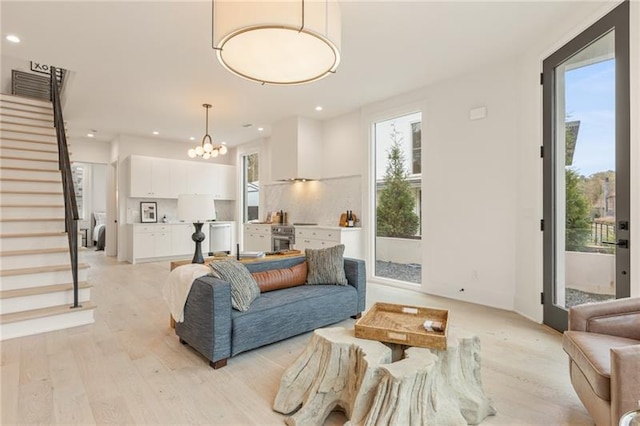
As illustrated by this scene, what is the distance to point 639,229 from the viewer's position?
230 centimetres

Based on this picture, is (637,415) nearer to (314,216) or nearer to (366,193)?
(366,193)

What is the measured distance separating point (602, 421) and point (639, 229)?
4.70ft

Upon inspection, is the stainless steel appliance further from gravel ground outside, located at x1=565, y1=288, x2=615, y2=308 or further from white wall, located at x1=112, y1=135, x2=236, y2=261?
gravel ground outside, located at x1=565, y1=288, x2=615, y2=308

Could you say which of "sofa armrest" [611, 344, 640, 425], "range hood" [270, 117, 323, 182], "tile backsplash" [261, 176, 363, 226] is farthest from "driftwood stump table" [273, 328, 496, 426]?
"range hood" [270, 117, 323, 182]

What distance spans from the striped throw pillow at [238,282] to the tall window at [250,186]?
5.25m

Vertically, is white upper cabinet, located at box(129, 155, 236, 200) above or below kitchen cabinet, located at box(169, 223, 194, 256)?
above

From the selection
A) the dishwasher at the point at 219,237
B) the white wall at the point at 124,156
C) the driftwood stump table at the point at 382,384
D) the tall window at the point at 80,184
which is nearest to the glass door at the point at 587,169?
the driftwood stump table at the point at 382,384

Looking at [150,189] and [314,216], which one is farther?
[150,189]

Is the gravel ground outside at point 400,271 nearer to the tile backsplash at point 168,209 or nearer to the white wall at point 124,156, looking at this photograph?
the tile backsplash at point 168,209

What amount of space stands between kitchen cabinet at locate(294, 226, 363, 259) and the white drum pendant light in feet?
11.3

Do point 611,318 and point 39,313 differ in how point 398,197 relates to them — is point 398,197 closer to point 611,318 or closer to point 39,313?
point 611,318

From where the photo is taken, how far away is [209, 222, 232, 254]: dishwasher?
822cm

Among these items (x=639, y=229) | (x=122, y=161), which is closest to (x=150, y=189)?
(x=122, y=161)

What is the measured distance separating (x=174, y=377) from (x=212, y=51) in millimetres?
3119
